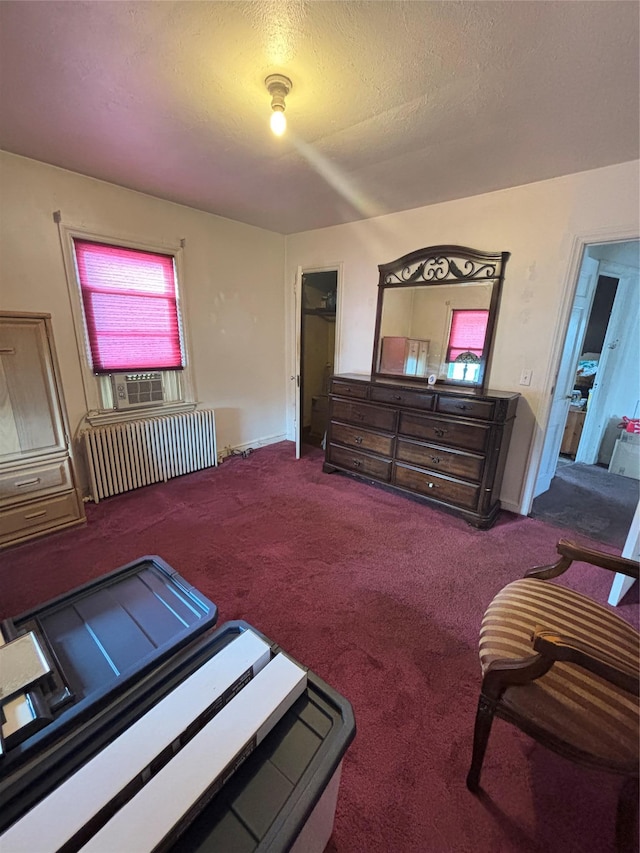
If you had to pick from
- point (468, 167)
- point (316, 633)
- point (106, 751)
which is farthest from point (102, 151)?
point (316, 633)

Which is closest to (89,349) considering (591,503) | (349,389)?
(349,389)

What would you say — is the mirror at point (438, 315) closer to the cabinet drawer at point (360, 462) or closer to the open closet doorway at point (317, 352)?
the cabinet drawer at point (360, 462)

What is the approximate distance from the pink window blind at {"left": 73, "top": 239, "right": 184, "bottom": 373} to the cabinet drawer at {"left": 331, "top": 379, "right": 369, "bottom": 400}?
1.59 meters

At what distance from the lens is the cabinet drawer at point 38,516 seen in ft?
7.77

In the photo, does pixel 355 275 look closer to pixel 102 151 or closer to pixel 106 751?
pixel 102 151

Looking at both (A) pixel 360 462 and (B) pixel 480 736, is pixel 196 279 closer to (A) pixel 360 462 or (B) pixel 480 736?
(A) pixel 360 462

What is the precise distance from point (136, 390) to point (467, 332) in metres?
3.06

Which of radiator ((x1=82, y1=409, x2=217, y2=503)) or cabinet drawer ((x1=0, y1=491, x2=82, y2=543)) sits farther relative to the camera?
radiator ((x1=82, y1=409, x2=217, y2=503))

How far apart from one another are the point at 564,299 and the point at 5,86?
3496mm

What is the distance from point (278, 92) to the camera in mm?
1602

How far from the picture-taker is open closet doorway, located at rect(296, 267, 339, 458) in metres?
4.88

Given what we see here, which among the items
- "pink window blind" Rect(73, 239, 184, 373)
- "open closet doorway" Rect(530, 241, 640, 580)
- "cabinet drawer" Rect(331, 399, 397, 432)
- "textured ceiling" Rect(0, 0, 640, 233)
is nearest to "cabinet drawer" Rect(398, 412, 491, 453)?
"cabinet drawer" Rect(331, 399, 397, 432)

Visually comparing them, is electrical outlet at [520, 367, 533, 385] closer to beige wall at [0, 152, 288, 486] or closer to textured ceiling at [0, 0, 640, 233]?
textured ceiling at [0, 0, 640, 233]

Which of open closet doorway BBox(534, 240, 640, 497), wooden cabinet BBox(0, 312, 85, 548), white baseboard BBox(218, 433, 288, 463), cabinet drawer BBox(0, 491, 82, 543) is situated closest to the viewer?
wooden cabinet BBox(0, 312, 85, 548)
